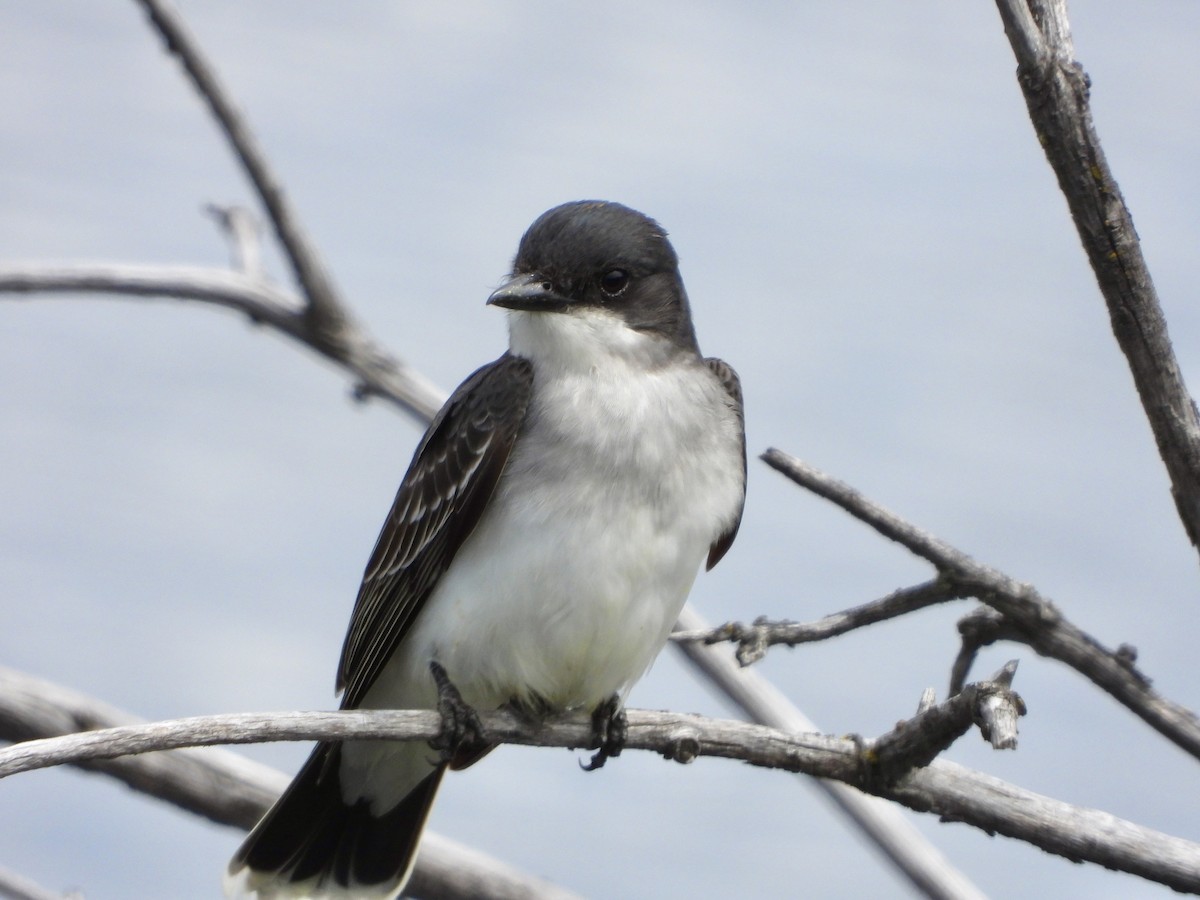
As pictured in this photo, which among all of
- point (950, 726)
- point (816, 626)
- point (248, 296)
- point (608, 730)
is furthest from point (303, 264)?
point (950, 726)

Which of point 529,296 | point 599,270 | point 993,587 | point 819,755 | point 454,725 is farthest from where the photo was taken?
point 599,270

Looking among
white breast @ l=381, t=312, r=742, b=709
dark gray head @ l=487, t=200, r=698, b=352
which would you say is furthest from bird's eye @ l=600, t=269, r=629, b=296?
white breast @ l=381, t=312, r=742, b=709

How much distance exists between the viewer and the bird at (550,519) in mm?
3525

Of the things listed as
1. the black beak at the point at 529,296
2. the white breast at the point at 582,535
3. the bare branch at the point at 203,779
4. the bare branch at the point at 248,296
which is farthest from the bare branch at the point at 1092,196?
the bare branch at the point at 248,296

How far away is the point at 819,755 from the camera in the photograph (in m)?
2.91

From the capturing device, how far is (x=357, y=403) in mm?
4512

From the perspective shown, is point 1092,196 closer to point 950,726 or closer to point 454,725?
point 950,726

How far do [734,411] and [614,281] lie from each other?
1.56 feet

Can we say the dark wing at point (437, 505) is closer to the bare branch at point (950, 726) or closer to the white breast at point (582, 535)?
the white breast at point (582, 535)

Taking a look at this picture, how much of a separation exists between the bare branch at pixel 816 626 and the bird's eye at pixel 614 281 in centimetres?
117

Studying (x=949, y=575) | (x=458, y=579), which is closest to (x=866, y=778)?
(x=949, y=575)

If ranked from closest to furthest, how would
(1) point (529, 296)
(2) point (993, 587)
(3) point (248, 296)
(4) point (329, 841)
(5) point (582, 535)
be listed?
(2) point (993, 587), (5) point (582, 535), (1) point (529, 296), (4) point (329, 841), (3) point (248, 296)

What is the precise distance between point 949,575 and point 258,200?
2.51 meters

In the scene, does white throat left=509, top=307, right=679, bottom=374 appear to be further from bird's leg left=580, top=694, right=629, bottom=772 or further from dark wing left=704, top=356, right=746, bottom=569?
bird's leg left=580, top=694, right=629, bottom=772
